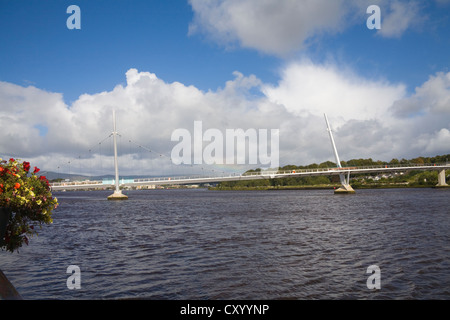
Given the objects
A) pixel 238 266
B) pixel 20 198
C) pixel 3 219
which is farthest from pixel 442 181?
pixel 3 219

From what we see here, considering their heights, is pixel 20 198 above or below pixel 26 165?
below

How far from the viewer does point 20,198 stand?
812 cm

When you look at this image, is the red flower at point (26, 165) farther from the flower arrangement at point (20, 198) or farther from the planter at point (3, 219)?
the planter at point (3, 219)

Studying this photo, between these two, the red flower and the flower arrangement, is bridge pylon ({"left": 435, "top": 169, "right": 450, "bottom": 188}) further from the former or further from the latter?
the red flower

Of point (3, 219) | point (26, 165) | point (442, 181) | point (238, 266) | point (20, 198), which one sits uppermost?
point (26, 165)

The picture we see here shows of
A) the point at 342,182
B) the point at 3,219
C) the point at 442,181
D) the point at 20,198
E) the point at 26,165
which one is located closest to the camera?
the point at 3,219

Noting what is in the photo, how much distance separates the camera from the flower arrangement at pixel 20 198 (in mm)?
8023

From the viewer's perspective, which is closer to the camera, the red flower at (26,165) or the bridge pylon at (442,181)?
the red flower at (26,165)

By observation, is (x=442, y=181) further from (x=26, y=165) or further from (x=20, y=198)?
(x=20, y=198)

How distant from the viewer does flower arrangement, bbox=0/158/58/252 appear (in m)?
8.02

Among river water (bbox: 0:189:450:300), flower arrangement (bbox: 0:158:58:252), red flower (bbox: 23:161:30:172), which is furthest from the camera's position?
river water (bbox: 0:189:450:300)

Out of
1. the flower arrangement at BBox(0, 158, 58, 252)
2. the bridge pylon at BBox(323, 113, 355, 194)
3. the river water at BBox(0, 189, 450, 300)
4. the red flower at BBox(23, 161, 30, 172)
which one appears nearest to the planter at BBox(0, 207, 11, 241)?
the flower arrangement at BBox(0, 158, 58, 252)

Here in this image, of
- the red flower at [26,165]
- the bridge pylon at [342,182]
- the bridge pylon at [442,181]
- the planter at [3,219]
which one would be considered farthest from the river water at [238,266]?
the bridge pylon at [442,181]

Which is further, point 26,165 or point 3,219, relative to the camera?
point 26,165
